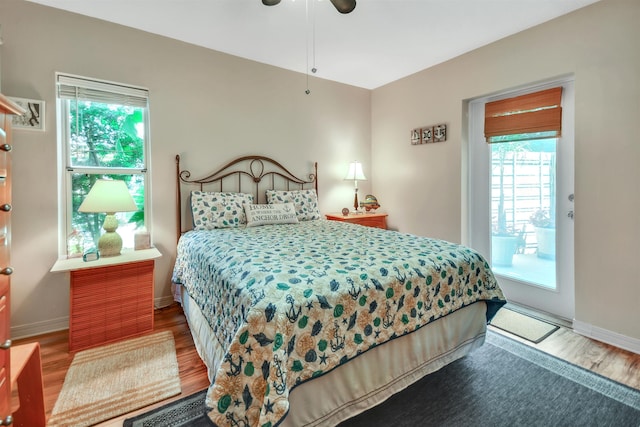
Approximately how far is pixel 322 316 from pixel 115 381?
4.74 feet

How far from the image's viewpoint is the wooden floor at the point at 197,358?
1.73 m

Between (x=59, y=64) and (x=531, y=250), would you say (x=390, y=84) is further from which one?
(x=59, y=64)

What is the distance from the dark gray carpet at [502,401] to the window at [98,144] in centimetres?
181

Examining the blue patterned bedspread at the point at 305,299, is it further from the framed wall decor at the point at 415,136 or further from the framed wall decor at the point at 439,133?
the framed wall decor at the point at 415,136

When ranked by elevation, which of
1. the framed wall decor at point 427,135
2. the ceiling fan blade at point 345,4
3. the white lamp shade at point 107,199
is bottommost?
the white lamp shade at point 107,199

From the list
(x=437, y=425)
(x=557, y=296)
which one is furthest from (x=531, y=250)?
(x=437, y=425)

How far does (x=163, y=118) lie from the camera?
279 centimetres

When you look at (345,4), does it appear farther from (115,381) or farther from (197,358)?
(115,381)

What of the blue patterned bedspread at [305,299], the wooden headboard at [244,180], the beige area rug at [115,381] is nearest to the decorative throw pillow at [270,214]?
the wooden headboard at [244,180]

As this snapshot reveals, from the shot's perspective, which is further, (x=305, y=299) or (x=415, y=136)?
(x=415, y=136)

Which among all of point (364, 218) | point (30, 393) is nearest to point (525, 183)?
point (364, 218)

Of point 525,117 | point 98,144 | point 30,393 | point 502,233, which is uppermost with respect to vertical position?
point 525,117

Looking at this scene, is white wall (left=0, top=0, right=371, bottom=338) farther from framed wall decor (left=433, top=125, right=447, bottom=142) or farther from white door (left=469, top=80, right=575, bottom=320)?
white door (left=469, top=80, right=575, bottom=320)

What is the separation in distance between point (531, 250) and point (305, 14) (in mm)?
2915
